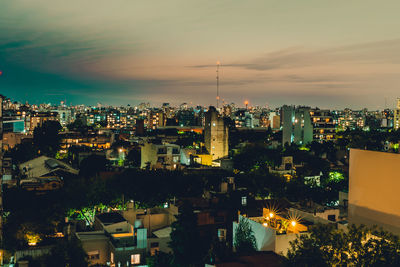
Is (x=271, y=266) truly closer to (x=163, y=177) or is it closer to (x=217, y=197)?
(x=217, y=197)

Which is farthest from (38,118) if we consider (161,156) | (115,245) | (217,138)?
(115,245)

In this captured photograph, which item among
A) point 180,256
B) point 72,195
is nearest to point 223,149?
point 72,195

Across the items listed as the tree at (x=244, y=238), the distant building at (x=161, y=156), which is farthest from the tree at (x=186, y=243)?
the distant building at (x=161, y=156)

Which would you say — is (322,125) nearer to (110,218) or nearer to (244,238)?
(110,218)

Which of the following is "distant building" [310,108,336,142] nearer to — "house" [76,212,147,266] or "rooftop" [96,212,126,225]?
"rooftop" [96,212,126,225]

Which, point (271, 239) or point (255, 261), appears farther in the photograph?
point (271, 239)
